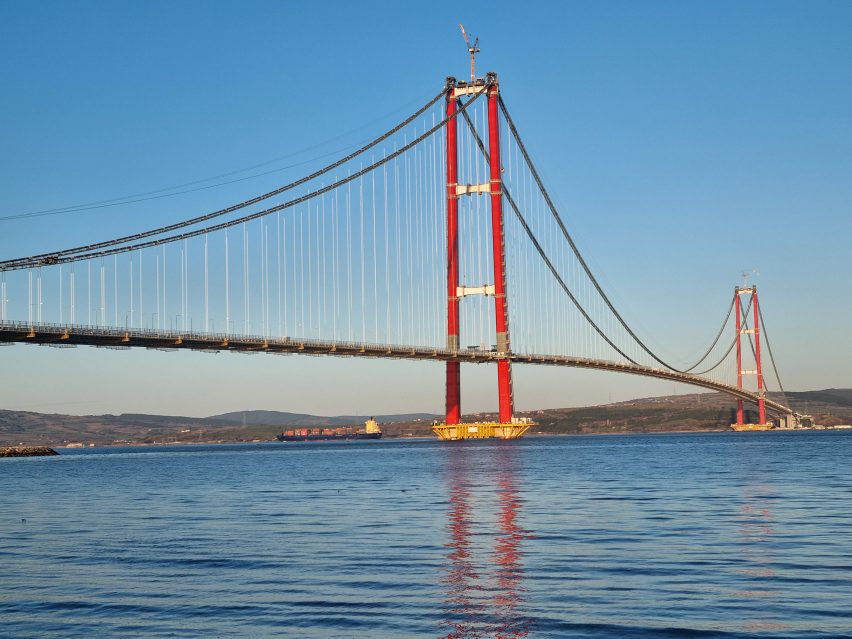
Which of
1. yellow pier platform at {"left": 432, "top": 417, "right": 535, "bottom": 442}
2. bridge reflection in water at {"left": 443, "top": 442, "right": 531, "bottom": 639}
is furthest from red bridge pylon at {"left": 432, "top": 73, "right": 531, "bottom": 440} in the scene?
bridge reflection in water at {"left": 443, "top": 442, "right": 531, "bottom": 639}

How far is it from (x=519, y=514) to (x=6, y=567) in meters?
11.6

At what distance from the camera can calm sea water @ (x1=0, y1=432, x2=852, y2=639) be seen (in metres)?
13.2

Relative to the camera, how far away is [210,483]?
4506 centimetres

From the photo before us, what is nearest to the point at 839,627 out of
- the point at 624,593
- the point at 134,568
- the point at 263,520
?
the point at 624,593

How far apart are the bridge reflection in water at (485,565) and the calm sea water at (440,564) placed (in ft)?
0.15

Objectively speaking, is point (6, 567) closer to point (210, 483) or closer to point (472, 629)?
point (472, 629)

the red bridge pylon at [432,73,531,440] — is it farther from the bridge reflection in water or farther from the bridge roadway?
the bridge reflection in water

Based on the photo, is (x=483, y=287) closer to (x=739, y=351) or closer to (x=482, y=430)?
(x=482, y=430)

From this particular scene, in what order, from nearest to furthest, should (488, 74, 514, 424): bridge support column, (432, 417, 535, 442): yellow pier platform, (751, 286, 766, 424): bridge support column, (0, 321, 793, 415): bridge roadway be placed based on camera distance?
(0, 321, 793, 415): bridge roadway
(488, 74, 514, 424): bridge support column
(432, 417, 535, 442): yellow pier platform
(751, 286, 766, 424): bridge support column

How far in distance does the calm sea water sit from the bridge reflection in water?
0.05 meters

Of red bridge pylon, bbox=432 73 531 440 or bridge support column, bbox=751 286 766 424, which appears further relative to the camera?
bridge support column, bbox=751 286 766 424

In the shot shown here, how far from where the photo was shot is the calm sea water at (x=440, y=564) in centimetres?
1319

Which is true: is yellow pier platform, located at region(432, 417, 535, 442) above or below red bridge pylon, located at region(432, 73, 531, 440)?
below

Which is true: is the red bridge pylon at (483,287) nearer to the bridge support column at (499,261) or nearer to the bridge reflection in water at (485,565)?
the bridge support column at (499,261)
